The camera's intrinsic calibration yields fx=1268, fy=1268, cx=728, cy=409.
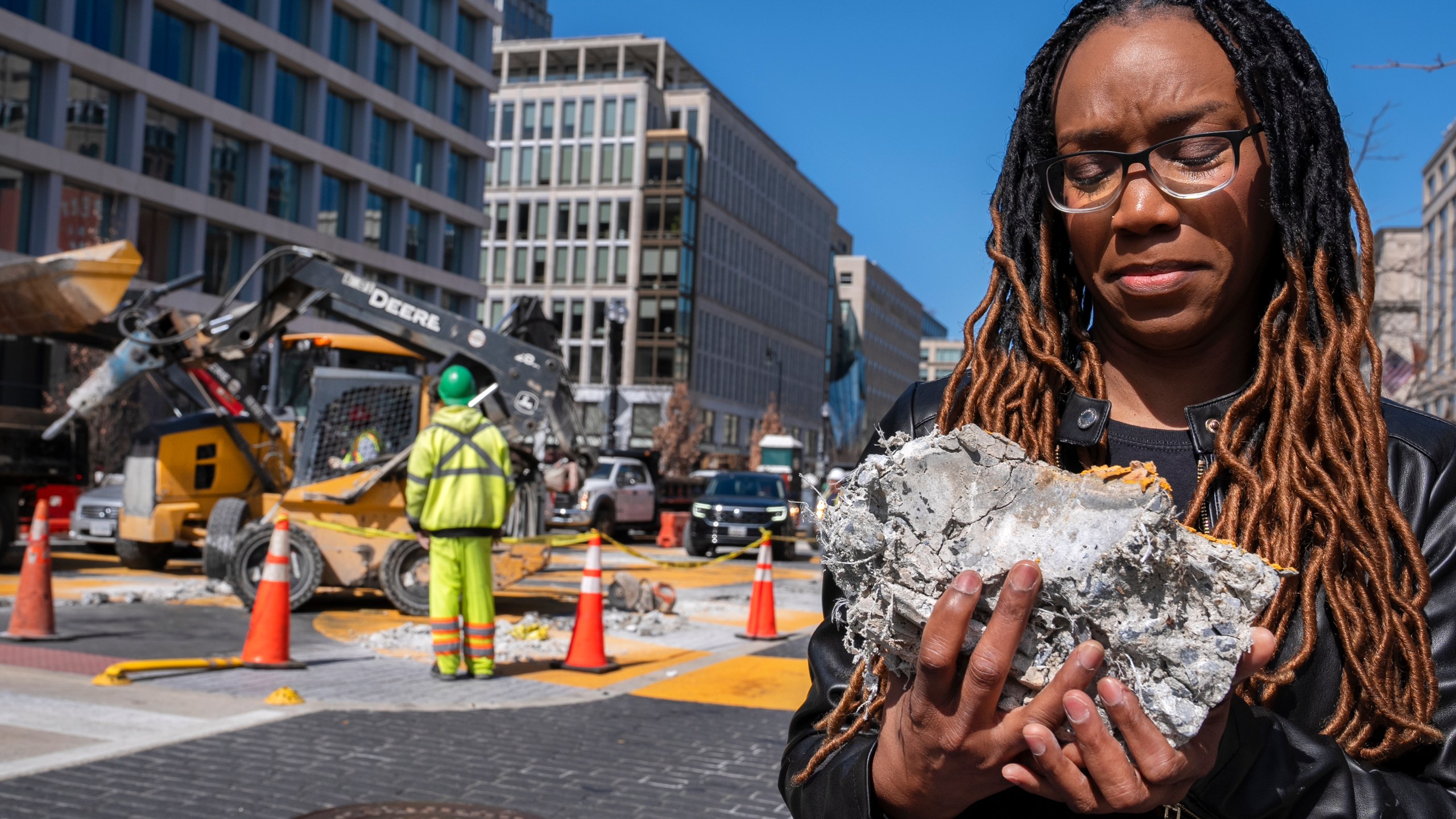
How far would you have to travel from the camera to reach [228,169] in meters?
41.7

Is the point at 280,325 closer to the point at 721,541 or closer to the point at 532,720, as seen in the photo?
the point at 532,720

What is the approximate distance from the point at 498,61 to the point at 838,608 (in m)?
87.1

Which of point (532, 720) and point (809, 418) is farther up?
point (809, 418)

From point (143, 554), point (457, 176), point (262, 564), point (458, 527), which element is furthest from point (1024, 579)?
point (457, 176)

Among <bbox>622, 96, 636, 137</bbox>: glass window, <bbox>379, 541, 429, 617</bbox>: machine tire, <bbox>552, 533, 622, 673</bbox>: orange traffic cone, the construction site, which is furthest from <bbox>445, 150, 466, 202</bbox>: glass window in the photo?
<bbox>552, 533, 622, 673</bbox>: orange traffic cone

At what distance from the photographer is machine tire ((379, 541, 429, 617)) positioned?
489 inches

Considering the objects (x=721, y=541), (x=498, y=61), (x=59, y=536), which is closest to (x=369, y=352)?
(x=59, y=536)

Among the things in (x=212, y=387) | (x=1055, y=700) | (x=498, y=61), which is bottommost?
(x=1055, y=700)

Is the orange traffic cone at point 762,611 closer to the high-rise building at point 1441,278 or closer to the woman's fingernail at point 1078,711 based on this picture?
the high-rise building at point 1441,278

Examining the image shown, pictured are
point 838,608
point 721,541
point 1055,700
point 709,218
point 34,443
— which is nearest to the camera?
point 1055,700

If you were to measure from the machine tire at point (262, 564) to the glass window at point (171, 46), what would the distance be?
31.1 m

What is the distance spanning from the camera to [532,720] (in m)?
7.55

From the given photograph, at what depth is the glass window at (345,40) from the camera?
46781mm

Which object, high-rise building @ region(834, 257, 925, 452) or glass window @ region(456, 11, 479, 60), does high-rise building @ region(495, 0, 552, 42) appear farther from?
glass window @ region(456, 11, 479, 60)
